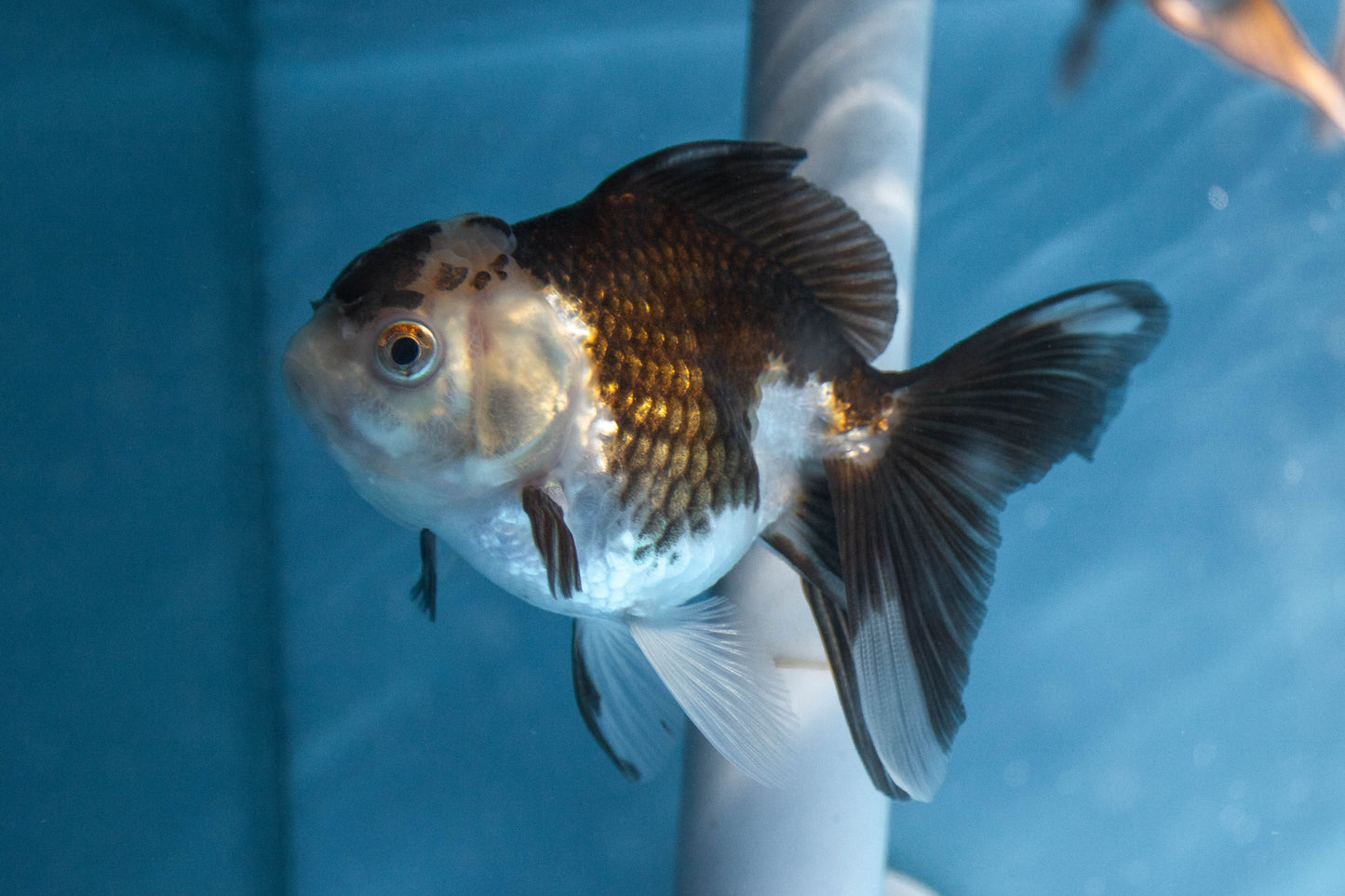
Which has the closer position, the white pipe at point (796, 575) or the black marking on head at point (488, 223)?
the black marking on head at point (488, 223)

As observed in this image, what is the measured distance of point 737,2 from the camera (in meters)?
1.41

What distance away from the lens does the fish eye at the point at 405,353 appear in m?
0.33

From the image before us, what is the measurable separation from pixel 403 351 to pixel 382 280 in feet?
0.11

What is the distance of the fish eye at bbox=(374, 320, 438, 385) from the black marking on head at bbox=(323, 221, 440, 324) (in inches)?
0.4

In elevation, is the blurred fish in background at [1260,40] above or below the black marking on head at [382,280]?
above

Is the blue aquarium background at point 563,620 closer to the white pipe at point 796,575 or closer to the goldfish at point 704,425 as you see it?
the white pipe at point 796,575

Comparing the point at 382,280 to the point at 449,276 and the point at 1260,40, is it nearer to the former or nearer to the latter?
the point at 449,276

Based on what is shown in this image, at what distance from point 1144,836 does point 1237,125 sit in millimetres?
1199

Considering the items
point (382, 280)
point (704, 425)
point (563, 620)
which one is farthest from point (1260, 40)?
point (563, 620)

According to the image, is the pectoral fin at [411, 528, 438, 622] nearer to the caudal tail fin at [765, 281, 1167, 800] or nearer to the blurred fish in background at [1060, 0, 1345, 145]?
the caudal tail fin at [765, 281, 1167, 800]

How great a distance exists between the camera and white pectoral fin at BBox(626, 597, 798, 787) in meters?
0.43

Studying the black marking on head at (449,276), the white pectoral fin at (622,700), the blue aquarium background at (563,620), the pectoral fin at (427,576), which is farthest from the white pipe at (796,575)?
the blue aquarium background at (563,620)

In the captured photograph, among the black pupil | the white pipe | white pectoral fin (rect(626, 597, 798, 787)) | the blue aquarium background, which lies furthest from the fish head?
the blue aquarium background

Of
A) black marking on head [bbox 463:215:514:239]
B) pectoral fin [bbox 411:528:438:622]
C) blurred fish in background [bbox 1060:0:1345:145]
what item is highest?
blurred fish in background [bbox 1060:0:1345:145]
